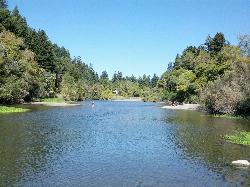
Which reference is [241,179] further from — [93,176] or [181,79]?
[181,79]

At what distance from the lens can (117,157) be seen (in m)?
36.1

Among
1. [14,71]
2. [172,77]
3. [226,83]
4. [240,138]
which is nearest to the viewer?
[240,138]

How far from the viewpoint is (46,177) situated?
2827cm

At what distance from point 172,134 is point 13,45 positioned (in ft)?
254

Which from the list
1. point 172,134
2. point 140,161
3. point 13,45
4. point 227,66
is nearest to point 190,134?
point 172,134

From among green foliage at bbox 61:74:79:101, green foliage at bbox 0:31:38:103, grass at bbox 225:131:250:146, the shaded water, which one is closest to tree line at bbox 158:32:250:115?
the shaded water

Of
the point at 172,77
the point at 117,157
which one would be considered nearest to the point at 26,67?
the point at 172,77

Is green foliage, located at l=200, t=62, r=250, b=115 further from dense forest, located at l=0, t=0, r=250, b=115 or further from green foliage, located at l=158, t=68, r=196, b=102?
green foliage, located at l=158, t=68, r=196, b=102

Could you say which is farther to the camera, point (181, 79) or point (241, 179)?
point (181, 79)

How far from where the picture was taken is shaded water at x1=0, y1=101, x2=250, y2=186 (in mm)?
28125

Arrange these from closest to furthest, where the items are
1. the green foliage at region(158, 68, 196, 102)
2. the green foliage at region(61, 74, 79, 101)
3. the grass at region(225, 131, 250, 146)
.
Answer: the grass at region(225, 131, 250, 146) → the green foliage at region(158, 68, 196, 102) → the green foliage at region(61, 74, 79, 101)

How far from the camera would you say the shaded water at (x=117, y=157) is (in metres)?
28.1

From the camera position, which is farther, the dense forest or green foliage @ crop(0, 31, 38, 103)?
green foliage @ crop(0, 31, 38, 103)

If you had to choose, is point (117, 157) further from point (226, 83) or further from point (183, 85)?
point (183, 85)
